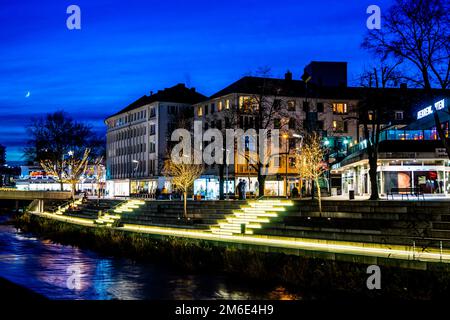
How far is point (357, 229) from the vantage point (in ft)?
86.0

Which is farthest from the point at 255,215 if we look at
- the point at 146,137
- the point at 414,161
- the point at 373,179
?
the point at 146,137

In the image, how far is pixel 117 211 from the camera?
48.8 m

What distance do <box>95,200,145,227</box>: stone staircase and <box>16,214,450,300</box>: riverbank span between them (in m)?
10.0

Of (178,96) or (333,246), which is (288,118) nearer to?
(178,96)

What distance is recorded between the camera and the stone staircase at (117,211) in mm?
45994

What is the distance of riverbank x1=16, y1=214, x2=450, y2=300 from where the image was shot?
17.5 meters

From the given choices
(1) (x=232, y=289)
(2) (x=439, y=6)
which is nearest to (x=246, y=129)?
(2) (x=439, y=6)

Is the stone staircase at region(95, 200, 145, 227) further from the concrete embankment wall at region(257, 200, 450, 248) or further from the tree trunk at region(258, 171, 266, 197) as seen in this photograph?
the concrete embankment wall at region(257, 200, 450, 248)

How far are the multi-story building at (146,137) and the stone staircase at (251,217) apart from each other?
184ft

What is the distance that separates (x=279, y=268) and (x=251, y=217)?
12.5m

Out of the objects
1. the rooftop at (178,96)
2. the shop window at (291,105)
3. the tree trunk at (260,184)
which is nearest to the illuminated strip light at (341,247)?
the tree trunk at (260,184)

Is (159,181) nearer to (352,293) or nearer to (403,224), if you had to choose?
(403,224)

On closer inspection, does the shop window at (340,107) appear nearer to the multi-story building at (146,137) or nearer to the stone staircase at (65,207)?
the multi-story building at (146,137)
